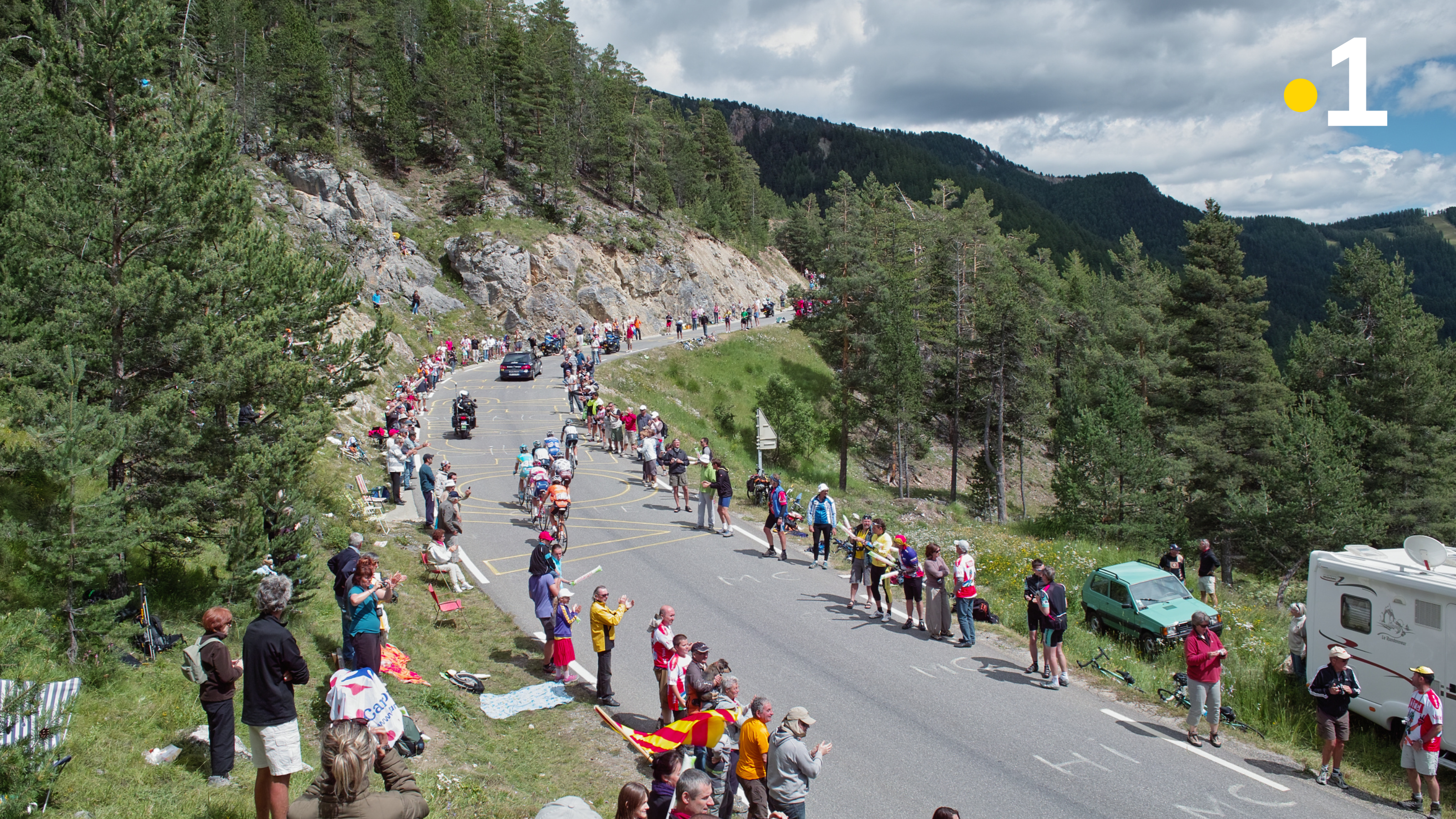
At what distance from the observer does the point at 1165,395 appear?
39.4 metres

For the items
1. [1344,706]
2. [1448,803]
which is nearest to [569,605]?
[1344,706]

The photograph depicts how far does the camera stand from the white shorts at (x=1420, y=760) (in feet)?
28.9

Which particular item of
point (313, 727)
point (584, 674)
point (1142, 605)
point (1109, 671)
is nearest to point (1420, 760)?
point (1109, 671)

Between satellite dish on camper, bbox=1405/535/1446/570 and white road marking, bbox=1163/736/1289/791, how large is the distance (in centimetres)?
423

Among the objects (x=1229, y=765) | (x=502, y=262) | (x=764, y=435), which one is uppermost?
(x=502, y=262)

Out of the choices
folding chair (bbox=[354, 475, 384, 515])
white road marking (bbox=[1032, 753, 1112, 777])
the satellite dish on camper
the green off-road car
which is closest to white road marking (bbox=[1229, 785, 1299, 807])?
white road marking (bbox=[1032, 753, 1112, 777])

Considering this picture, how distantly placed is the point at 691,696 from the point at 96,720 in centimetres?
591

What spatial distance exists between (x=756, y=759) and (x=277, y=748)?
3933 millimetres

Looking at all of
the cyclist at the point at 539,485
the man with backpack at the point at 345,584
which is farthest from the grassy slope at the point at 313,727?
the cyclist at the point at 539,485

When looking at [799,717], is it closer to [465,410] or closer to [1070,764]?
[1070,764]

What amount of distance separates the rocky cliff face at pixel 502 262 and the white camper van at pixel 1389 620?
4605cm

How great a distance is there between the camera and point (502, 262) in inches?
2170

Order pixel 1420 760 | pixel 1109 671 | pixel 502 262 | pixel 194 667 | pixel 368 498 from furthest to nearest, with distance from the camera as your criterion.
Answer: pixel 502 262
pixel 368 498
pixel 1109 671
pixel 1420 760
pixel 194 667

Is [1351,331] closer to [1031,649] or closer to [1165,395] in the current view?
[1165,395]
